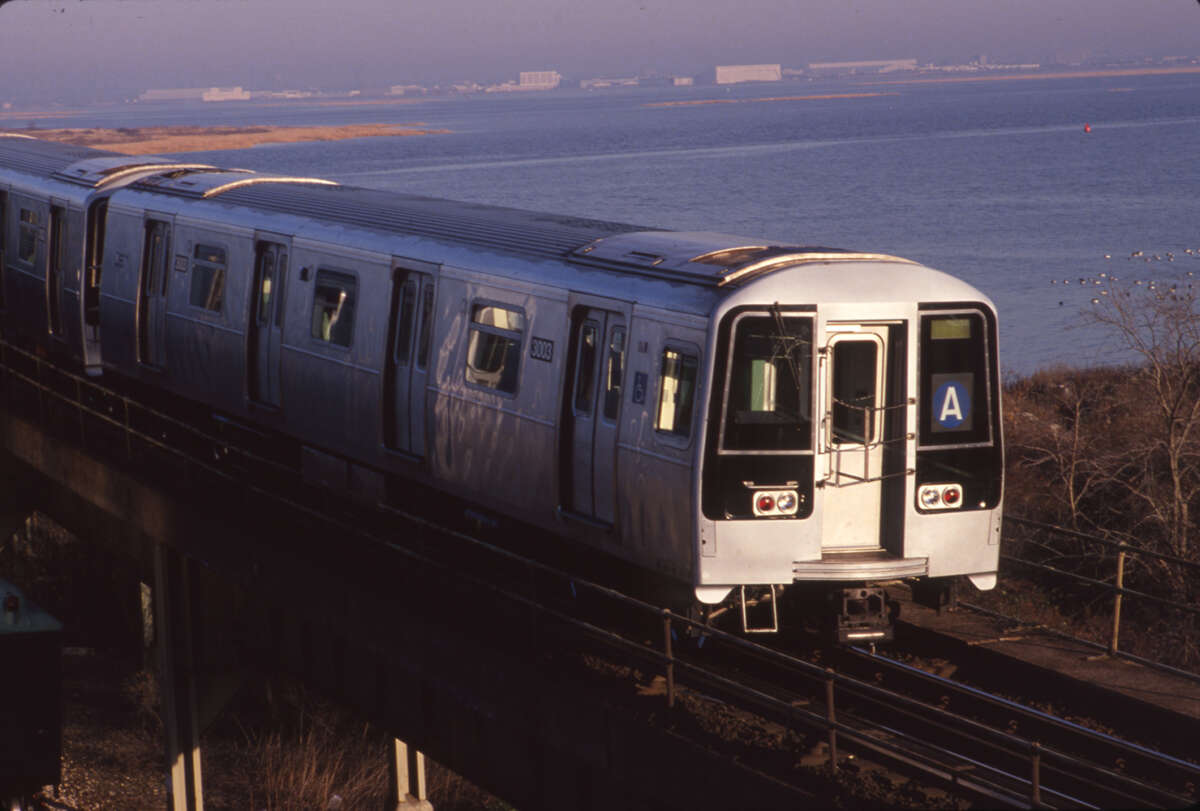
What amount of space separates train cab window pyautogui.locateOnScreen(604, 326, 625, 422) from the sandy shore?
12597 cm

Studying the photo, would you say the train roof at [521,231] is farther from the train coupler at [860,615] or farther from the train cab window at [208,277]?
the train coupler at [860,615]

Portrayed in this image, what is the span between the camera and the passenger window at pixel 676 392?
983 cm

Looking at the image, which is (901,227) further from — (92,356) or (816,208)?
(92,356)

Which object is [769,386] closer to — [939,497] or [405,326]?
[939,497]

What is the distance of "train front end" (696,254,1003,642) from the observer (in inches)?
382

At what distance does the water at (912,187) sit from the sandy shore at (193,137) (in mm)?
4194

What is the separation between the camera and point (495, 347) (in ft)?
39.5

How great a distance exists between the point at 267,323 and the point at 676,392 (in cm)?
674

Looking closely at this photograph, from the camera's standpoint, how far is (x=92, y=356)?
62.8 ft

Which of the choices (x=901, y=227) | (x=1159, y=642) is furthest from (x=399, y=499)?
(x=901, y=227)

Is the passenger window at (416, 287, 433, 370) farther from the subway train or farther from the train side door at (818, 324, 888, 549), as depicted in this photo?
the train side door at (818, 324, 888, 549)

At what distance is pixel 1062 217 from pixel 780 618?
223ft

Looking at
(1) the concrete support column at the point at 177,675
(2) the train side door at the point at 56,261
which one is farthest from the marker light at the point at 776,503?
(2) the train side door at the point at 56,261

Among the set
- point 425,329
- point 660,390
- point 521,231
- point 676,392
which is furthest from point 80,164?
point 676,392
